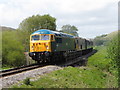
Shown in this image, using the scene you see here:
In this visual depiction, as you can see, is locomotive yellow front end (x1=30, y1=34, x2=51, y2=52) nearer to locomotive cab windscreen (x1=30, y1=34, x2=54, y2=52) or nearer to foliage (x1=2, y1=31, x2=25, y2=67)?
locomotive cab windscreen (x1=30, y1=34, x2=54, y2=52)

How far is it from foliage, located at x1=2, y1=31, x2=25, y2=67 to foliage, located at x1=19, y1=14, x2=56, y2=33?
1365 inches

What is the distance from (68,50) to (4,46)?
908 centimetres

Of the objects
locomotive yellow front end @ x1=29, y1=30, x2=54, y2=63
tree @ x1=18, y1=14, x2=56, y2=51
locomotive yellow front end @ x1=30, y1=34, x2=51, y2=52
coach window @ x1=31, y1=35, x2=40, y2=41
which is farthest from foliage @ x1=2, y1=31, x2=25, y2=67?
tree @ x1=18, y1=14, x2=56, y2=51

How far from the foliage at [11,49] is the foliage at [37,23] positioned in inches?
1365

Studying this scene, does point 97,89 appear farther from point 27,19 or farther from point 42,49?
point 27,19

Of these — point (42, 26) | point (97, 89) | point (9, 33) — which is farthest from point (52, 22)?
point (97, 89)

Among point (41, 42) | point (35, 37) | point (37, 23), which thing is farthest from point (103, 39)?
point (41, 42)

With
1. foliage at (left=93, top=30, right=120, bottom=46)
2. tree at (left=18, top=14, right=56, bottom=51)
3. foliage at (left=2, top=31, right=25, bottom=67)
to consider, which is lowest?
foliage at (left=2, top=31, right=25, bottom=67)

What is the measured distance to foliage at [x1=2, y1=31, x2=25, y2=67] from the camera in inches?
1212

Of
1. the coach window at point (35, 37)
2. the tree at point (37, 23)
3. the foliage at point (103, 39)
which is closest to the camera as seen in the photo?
the coach window at point (35, 37)

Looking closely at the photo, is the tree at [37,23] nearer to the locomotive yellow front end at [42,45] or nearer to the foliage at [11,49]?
the foliage at [11,49]

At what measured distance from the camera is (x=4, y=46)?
3072 cm

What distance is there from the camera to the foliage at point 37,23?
2704 inches

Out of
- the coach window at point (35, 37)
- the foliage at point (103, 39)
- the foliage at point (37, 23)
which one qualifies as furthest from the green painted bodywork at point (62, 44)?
the foliage at point (37, 23)
